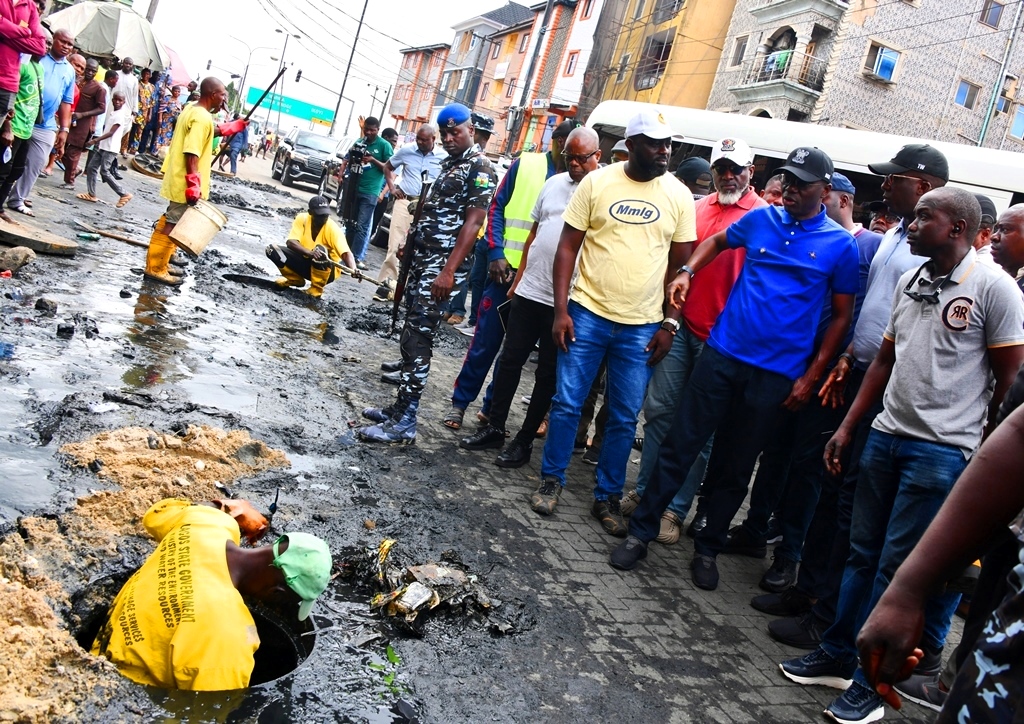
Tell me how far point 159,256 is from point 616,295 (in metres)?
5.18

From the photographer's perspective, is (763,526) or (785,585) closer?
(785,585)

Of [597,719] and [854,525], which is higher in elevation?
[854,525]

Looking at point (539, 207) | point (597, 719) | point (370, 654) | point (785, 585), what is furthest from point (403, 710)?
point (539, 207)

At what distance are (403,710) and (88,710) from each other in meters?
0.90

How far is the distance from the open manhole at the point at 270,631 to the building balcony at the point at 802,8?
30243 millimetres

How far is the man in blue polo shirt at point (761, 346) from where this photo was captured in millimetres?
3953

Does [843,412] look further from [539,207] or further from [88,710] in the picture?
[88,710]

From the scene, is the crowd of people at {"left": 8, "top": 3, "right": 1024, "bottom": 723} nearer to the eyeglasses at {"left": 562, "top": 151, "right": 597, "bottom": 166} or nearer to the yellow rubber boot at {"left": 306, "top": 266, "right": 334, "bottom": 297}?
the eyeglasses at {"left": 562, "top": 151, "right": 597, "bottom": 166}

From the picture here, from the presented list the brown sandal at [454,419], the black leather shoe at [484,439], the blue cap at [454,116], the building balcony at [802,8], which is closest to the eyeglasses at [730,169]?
the blue cap at [454,116]

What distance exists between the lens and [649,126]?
4.25 meters

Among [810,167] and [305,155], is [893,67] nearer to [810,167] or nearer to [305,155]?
[305,155]

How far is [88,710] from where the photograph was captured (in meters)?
2.20

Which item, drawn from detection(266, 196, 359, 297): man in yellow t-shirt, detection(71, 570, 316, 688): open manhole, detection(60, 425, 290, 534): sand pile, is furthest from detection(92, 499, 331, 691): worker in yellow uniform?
detection(266, 196, 359, 297): man in yellow t-shirt

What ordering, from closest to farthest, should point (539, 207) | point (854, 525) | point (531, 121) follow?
point (854, 525)
point (539, 207)
point (531, 121)
